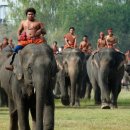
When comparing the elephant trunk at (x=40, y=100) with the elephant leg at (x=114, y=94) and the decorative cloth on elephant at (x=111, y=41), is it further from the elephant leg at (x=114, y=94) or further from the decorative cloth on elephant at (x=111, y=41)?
the decorative cloth on elephant at (x=111, y=41)

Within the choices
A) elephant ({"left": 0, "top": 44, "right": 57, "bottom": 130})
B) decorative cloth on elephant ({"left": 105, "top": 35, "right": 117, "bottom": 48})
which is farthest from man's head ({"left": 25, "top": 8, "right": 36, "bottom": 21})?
decorative cloth on elephant ({"left": 105, "top": 35, "right": 117, "bottom": 48})

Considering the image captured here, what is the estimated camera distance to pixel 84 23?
100750 millimetres

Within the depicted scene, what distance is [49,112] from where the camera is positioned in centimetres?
1528

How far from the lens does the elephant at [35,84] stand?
573 inches

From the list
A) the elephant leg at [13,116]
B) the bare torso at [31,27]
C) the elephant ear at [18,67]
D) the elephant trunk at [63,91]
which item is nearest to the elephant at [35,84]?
the elephant ear at [18,67]

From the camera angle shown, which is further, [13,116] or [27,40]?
[13,116]

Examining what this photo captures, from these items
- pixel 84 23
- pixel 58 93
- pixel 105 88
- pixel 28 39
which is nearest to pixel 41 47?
pixel 28 39

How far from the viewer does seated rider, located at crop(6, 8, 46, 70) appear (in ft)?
52.1

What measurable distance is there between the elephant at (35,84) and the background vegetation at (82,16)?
7776 cm

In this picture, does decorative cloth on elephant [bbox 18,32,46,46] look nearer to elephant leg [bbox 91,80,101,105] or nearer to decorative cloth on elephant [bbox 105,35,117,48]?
decorative cloth on elephant [bbox 105,35,117,48]

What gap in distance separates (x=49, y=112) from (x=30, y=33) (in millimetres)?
1601

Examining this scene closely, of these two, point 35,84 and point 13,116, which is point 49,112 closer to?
point 35,84

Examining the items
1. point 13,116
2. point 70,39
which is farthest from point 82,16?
point 13,116

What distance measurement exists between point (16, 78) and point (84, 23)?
84962 mm
